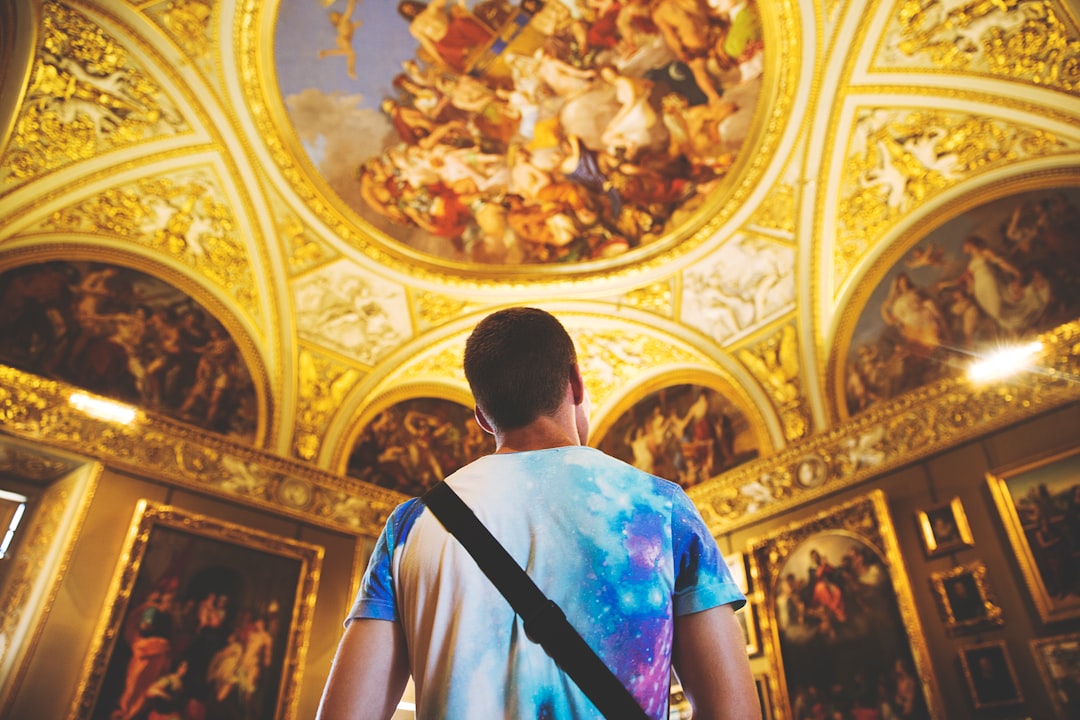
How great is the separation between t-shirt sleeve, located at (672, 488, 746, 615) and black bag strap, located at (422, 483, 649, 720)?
0.88 feet

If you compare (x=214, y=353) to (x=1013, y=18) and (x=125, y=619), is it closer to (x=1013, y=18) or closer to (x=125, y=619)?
(x=125, y=619)

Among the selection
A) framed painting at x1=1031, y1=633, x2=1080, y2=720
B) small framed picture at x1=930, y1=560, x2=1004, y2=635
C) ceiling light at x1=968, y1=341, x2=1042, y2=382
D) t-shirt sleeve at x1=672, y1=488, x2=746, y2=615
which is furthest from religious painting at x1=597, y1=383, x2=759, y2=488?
t-shirt sleeve at x1=672, y1=488, x2=746, y2=615

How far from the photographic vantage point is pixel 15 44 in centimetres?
775

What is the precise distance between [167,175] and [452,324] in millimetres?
5128

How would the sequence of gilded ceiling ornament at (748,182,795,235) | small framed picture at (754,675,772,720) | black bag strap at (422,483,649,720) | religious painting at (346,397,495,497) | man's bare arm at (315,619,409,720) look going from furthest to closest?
1. religious painting at (346,397,495,497)
2. gilded ceiling ornament at (748,182,795,235)
3. small framed picture at (754,675,772,720)
4. man's bare arm at (315,619,409,720)
5. black bag strap at (422,483,649,720)

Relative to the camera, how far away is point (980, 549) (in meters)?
7.53

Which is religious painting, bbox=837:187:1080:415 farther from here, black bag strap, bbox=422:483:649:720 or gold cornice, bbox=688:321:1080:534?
black bag strap, bbox=422:483:649:720

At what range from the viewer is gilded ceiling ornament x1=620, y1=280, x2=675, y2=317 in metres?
11.8

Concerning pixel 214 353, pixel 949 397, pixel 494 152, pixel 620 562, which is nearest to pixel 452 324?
pixel 494 152

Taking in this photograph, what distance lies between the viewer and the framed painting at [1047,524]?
6.67 meters

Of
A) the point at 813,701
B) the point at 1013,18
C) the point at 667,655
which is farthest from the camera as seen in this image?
the point at 813,701

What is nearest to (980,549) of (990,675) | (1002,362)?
(990,675)

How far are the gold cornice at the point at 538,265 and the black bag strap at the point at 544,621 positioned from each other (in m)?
9.27

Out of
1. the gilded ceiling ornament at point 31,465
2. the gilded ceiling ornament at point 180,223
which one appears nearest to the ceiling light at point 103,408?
the gilded ceiling ornament at point 31,465
